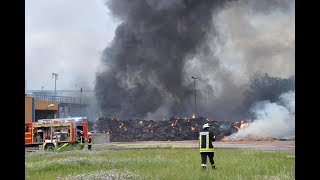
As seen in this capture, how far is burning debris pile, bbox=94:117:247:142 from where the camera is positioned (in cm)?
5612

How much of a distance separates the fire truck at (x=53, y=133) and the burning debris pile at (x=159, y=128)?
23278 mm

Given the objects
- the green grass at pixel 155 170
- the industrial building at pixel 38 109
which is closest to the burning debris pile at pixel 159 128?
the industrial building at pixel 38 109

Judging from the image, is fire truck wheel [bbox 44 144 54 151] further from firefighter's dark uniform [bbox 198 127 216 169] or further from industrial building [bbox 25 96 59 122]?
firefighter's dark uniform [bbox 198 127 216 169]

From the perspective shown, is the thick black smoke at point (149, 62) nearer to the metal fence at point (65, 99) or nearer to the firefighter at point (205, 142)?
the metal fence at point (65, 99)

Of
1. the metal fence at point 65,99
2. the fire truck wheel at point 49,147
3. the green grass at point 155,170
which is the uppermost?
the metal fence at point 65,99

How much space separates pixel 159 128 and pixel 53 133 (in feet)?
93.4

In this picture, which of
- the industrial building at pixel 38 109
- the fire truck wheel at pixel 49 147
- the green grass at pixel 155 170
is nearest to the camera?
the green grass at pixel 155 170

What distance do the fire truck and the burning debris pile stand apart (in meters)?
23.3

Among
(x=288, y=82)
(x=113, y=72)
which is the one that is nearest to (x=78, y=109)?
(x=113, y=72)

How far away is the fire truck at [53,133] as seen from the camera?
33.7m

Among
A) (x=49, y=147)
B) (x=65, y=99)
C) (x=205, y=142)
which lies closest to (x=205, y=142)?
(x=205, y=142)

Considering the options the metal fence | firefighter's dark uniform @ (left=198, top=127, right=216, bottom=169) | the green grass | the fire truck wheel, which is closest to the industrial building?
the metal fence
